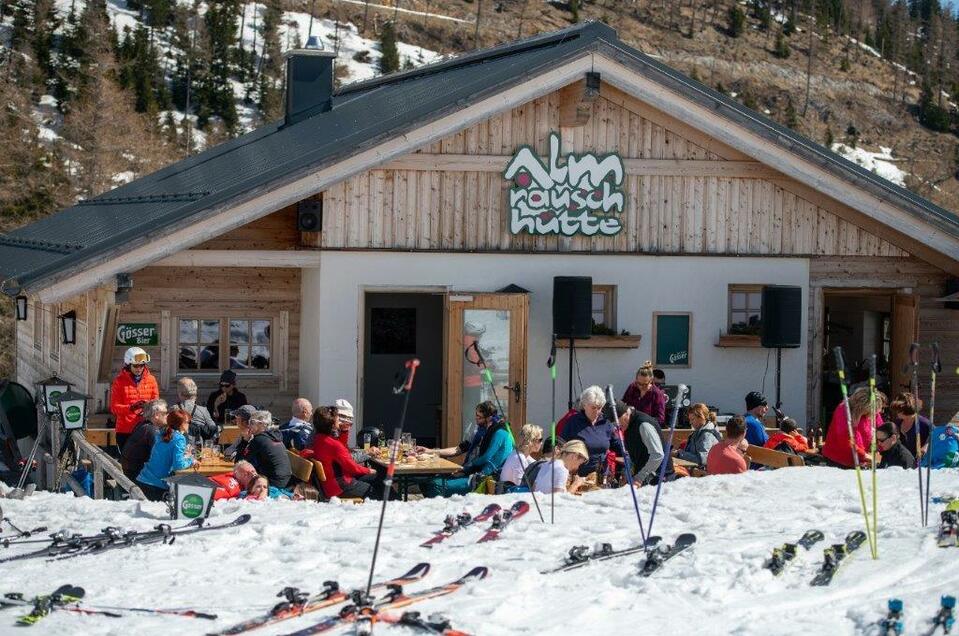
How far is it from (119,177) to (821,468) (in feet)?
145

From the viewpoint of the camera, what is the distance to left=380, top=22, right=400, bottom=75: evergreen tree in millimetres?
86812

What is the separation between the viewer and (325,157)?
1477 cm

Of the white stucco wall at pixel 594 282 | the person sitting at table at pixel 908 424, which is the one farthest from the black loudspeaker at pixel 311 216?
the person sitting at table at pixel 908 424

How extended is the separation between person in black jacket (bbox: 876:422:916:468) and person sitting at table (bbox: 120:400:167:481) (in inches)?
226

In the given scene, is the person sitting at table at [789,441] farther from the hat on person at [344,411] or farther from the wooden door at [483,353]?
the hat on person at [344,411]

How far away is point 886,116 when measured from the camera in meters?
101

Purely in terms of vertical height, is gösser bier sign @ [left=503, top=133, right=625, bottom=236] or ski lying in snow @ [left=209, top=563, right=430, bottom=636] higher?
gösser bier sign @ [left=503, top=133, right=625, bottom=236]

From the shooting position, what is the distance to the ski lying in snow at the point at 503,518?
29.8 feet

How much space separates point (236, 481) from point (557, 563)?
3.36 meters

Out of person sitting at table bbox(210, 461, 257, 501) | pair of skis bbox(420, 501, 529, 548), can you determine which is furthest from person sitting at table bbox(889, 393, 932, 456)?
person sitting at table bbox(210, 461, 257, 501)

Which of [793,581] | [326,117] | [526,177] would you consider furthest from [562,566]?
[326,117]

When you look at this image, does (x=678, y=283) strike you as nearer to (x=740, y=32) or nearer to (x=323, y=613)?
(x=323, y=613)

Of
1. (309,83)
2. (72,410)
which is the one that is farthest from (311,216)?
(309,83)

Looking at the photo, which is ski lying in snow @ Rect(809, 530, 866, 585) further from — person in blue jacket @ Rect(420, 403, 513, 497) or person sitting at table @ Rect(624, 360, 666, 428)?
person sitting at table @ Rect(624, 360, 666, 428)
